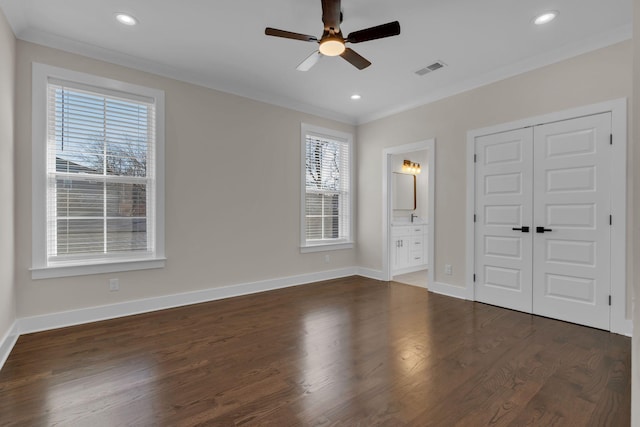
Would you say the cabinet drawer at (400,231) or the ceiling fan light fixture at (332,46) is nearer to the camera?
the ceiling fan light fixture at (332,46)

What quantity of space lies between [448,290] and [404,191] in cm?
244

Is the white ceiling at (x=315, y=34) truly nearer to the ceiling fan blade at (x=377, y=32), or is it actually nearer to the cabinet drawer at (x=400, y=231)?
the ceiling fan blade at (x=377, y=32)

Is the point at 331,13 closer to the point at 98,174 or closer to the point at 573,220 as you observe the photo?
the point at 98,174

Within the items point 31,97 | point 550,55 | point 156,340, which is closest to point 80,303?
point 156,340

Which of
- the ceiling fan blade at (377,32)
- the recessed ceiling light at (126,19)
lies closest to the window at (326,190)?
the ceiling fan blade at (377,32)

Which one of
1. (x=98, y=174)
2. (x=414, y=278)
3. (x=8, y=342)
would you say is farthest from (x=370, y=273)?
(x=8, y=342)

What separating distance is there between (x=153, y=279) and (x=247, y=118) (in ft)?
7.80

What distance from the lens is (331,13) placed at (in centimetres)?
236

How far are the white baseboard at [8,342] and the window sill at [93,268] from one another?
0.46 metres

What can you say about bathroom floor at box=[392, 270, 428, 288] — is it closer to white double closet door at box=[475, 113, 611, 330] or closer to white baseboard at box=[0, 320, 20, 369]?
white double closet door at box=[475, 113, 611, 330]

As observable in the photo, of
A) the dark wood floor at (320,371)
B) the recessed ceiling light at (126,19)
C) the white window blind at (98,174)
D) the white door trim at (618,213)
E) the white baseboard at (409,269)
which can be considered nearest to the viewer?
the dark wood floor at (320,371)

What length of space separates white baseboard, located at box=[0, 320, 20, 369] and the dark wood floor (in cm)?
7

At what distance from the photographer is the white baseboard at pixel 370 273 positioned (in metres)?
5.27

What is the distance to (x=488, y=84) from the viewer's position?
3.85 meters
